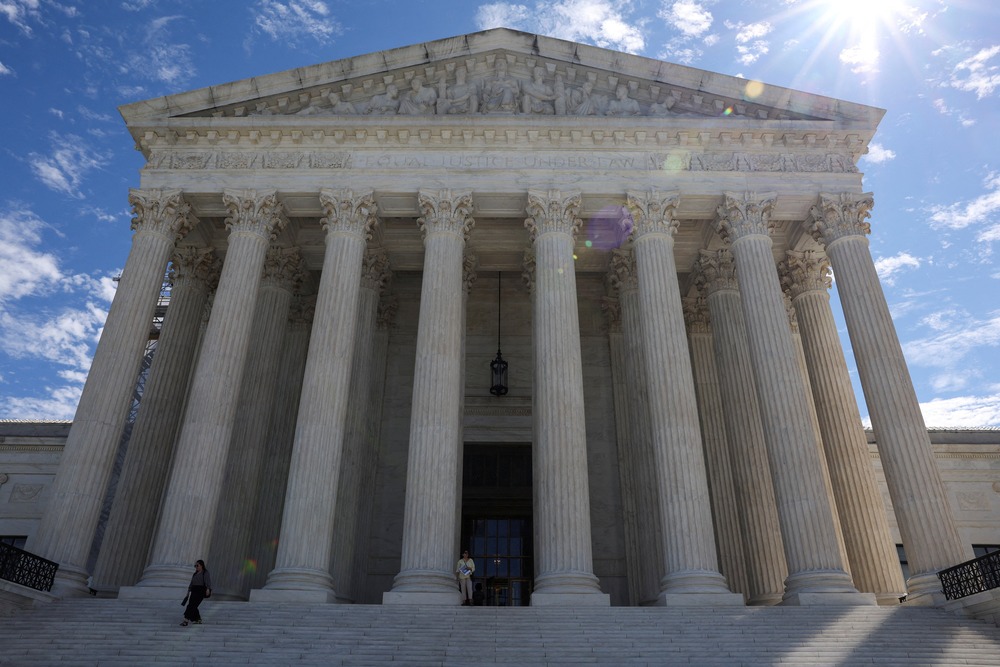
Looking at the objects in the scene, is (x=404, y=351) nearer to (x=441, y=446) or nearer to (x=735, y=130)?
(x=441, y=446)

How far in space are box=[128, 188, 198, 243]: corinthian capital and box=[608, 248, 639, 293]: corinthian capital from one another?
1546cm

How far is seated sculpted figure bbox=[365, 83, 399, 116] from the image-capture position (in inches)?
1033

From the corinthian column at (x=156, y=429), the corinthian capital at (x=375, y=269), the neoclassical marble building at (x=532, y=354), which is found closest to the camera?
the neoclassical marble building at (x=532, y=354)

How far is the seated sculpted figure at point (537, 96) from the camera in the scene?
1040 inches

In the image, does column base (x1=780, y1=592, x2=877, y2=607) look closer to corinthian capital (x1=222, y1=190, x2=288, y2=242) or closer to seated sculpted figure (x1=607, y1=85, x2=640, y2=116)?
seated sculpted figure (x1=607, y1=85, x2=640, y2=116)

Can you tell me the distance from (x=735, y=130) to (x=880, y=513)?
13.4 metres

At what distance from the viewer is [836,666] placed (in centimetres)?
1416

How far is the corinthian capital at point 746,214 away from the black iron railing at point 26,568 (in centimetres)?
2196

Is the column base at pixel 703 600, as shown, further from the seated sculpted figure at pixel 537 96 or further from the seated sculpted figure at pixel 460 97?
the seated sculpted figure at pixel 460 97

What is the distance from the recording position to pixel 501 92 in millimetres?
26703

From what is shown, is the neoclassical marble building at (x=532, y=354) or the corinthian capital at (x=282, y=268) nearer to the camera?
the neoclassical marble building at (x=532, y=354)

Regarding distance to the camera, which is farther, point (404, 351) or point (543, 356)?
point (404, 351)

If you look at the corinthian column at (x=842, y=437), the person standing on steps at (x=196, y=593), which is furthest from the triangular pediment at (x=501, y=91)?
the person standing on steps at (x=196, y=593)

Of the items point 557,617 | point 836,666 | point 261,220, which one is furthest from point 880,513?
point 261,220
